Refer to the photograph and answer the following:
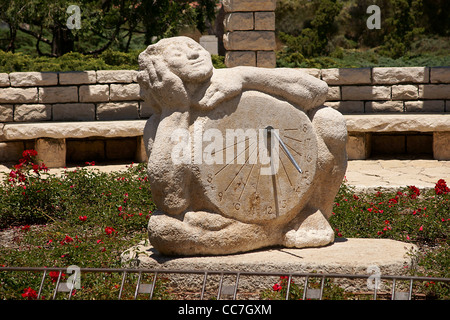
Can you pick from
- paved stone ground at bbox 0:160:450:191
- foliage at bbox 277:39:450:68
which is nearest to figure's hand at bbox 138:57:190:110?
paved stone ground at bbox 0:160:450:191

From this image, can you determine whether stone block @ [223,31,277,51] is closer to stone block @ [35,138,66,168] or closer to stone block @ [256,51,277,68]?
stone block @ [256,51,277,68]

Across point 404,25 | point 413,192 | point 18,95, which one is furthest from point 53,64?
point 404,25

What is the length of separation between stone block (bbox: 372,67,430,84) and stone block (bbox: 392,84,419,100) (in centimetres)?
7

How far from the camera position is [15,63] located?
8711 millimetres

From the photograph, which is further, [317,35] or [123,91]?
[317,35]

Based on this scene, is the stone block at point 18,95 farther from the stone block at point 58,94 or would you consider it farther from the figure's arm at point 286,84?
Result: the figure's arm at point 286,84

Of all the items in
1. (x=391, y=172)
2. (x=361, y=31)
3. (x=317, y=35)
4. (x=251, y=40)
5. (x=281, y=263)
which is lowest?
(x=391, y=172)

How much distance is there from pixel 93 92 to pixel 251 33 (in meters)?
2.58

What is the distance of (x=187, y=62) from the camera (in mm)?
3684

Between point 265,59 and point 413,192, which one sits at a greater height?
point 265,59

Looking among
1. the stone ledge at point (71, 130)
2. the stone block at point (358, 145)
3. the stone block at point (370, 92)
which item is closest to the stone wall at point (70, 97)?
the stone ledge at point (71, 130)

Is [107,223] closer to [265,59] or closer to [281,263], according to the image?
[281,263]

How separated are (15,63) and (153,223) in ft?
19.2

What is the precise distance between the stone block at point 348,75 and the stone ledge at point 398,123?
30.8 inches
